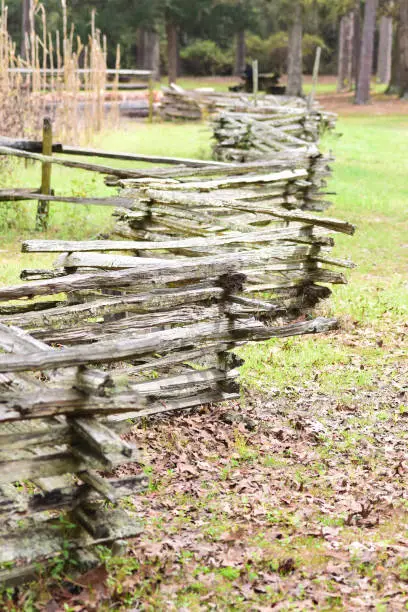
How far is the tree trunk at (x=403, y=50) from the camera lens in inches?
1673

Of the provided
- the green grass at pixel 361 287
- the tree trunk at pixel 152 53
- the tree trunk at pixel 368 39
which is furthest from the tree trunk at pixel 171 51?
the green grass at pixel 361 287

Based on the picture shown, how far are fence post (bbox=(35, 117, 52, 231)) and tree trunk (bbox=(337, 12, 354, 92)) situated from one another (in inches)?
1614

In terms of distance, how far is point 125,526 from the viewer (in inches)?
181

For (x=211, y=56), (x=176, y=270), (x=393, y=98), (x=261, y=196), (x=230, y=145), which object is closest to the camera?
(x=176, y=270)

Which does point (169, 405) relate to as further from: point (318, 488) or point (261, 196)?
point (261, 196)

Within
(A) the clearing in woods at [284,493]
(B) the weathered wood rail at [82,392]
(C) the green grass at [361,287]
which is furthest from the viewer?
(C) the green grass at [361,287]

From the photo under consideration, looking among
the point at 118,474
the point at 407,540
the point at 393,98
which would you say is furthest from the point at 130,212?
the point at 393,98

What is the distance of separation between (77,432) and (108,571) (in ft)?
2.49

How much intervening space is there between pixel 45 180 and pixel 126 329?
22.3ft

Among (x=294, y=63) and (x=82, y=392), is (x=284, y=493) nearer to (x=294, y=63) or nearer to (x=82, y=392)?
(x=82, y=392)

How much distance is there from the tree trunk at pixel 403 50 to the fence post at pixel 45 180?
1312 inches

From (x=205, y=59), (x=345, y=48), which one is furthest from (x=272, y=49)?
(x=345, y=48)

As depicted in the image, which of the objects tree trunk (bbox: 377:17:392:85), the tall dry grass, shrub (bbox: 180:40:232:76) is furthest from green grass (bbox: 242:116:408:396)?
shrub (bbox: 180:40:232:76)

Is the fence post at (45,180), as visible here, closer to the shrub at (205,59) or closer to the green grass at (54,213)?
the green grass at (54,213)
